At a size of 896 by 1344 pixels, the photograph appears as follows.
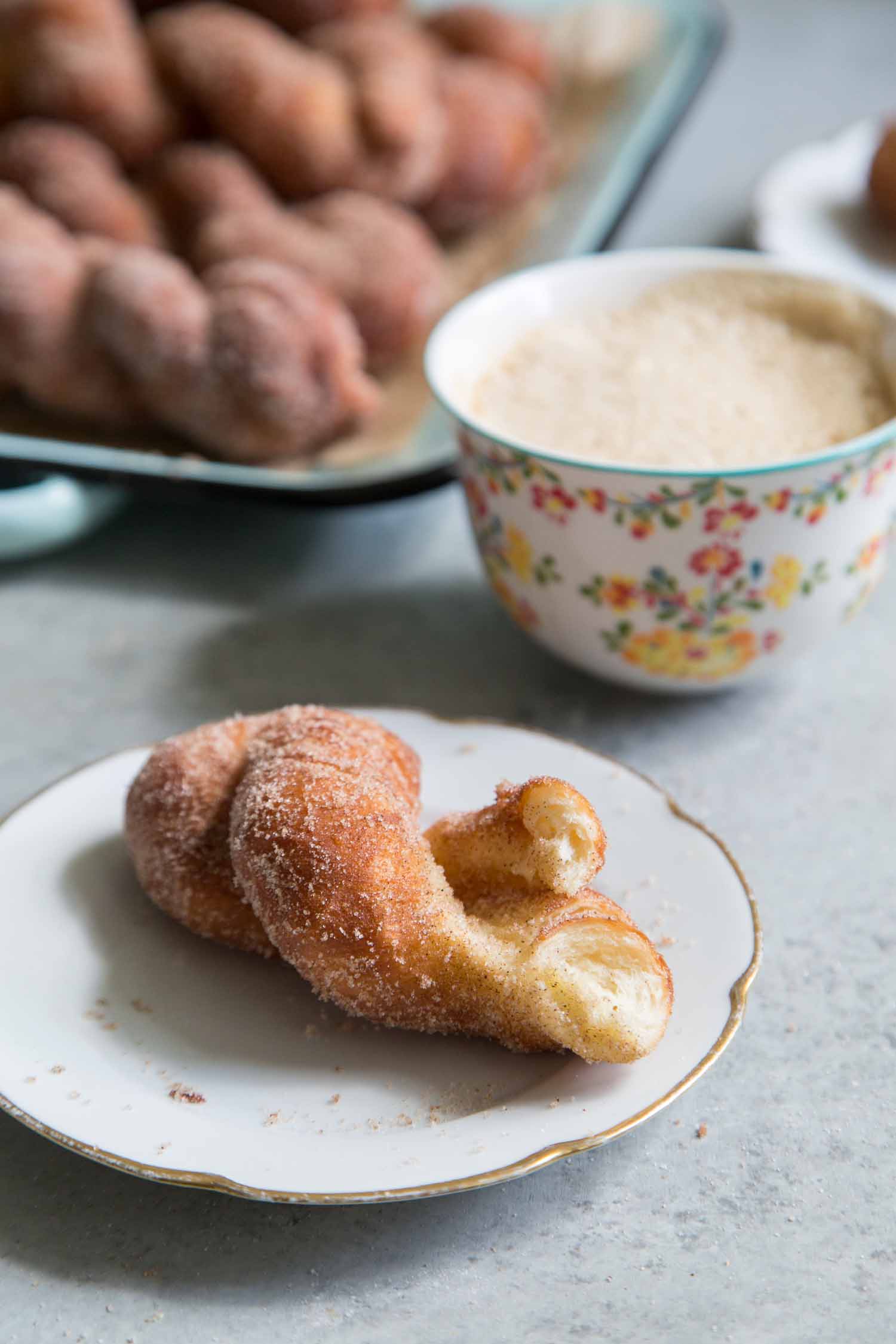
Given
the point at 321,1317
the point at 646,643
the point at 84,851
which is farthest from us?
the point at 646,643

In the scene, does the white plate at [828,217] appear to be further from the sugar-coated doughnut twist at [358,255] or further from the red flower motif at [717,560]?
the red flower motif at [717,560]

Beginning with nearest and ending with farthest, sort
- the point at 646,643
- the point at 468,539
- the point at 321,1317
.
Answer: the point at 321,1317, the point at 646,643, the point at 468,539

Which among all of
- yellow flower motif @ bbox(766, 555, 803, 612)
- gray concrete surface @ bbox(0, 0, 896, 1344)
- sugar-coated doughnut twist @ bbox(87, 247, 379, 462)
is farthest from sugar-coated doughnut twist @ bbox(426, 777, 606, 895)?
sugar-coated doughnut twist @ bbox(87, 247, 379, 462)

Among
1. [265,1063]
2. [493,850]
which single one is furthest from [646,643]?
[265,1063]

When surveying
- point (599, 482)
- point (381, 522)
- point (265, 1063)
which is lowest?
point (381, 522)

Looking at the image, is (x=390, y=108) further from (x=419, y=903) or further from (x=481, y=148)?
(x=419, y=903)

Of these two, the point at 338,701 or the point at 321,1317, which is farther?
the point at 338,701

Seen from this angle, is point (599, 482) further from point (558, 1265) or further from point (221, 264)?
point (221, 264)

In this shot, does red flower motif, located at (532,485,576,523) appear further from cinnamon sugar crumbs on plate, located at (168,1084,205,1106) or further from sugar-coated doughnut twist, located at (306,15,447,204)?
sugar-coated doughnut twist, located at (306,15,447,204)
